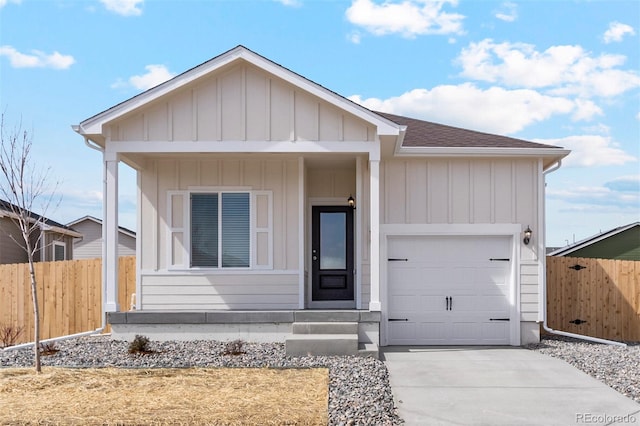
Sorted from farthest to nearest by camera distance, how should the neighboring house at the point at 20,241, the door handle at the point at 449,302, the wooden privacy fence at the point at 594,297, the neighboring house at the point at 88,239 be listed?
the neighboring house at the point at 88,239, the neighboring house at the point at 20,241, the wooden privacy fence at the point at 594,297, the door handle at the point at 449,302

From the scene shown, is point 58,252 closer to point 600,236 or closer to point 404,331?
point 404,331

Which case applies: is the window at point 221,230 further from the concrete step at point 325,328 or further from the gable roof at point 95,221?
the gable roof at point 95,221

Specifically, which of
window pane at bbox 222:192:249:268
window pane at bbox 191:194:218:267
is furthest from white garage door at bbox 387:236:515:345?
window pane at bbox 191:194:218:267

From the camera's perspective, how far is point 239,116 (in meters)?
9.38

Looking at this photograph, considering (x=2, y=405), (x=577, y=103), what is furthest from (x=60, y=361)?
(x=577, y=103)

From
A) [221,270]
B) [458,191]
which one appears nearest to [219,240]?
[221,270]

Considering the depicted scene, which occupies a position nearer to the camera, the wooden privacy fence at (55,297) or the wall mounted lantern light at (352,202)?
the wall mounted lantern light at (352,202)

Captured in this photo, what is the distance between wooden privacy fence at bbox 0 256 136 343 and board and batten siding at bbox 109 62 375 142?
358 centimetres

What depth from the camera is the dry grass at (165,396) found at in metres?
5.69

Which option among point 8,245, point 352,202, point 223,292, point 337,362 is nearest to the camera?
point 337,362

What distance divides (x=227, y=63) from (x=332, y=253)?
4188 mm

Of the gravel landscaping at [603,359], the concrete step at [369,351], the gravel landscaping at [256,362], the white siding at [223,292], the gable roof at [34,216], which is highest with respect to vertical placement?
the gable roof at [34,216]

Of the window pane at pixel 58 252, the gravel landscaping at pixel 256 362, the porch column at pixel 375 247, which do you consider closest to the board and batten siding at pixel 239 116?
the porch column at pixel 375 247

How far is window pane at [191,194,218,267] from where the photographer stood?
1045cm
